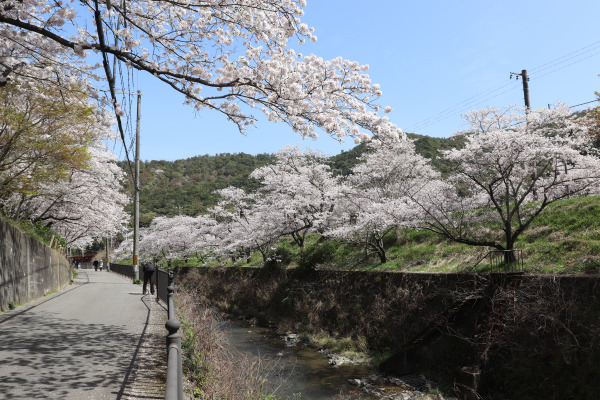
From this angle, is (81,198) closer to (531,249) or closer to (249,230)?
(249,230)

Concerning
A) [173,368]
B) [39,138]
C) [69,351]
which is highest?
[39,138]

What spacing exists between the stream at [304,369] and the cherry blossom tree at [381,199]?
5778mm

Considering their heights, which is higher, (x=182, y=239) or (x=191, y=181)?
(x=191, y=181)

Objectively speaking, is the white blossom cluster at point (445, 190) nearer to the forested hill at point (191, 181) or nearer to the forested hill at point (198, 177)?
the forested hill at point (198, 177)

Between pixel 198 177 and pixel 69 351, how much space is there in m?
94.5

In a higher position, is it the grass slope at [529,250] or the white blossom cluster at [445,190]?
the white blossom cluster at [445,190]

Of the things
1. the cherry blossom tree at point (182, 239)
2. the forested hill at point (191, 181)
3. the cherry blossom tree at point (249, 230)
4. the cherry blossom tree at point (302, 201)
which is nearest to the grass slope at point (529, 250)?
the cherry blossom tree at point (302, 201)

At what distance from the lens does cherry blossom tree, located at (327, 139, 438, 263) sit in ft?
53.3

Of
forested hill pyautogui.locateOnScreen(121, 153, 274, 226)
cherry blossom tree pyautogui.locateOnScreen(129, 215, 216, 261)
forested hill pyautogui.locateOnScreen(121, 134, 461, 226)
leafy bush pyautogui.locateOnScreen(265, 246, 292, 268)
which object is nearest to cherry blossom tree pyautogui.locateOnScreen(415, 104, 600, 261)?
leafy bush pyautogui.locateOnScreen(265, 246, 292, 268)

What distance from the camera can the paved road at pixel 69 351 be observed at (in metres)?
5.20

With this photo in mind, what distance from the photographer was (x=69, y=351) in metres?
7.01

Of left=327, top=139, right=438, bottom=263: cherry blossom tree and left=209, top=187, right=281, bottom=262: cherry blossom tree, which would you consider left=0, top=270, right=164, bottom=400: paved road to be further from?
left=209, top=187, right=281, bottom=262: cherry blossom tree

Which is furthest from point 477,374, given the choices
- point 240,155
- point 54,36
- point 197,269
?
point 240,155

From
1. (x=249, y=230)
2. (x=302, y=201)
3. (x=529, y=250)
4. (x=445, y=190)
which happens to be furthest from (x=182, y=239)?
(x=529, y=250)
